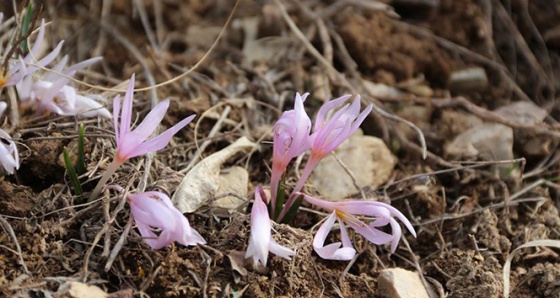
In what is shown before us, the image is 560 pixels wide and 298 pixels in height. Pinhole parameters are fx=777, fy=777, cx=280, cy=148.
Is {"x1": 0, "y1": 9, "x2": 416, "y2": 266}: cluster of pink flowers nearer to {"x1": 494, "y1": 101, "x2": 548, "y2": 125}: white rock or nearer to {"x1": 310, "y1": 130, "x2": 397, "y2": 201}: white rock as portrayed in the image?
{"x1": 310, "y1": 130, "x2": 397, "y2": 201}: white rock

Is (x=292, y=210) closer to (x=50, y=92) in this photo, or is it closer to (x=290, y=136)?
(x=290, y=136)

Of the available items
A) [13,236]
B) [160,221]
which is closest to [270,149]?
[160,221]

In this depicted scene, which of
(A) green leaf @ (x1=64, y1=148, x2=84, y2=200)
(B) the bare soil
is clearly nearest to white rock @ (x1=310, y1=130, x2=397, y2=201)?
(B) the bare soil

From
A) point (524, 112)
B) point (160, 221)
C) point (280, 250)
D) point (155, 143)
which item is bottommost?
point (524, 112)

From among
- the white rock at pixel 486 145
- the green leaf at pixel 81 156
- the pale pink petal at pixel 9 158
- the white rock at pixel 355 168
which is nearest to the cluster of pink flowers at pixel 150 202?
the green leaf at pixel 81 156

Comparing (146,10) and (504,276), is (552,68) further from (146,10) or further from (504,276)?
(146,10)
